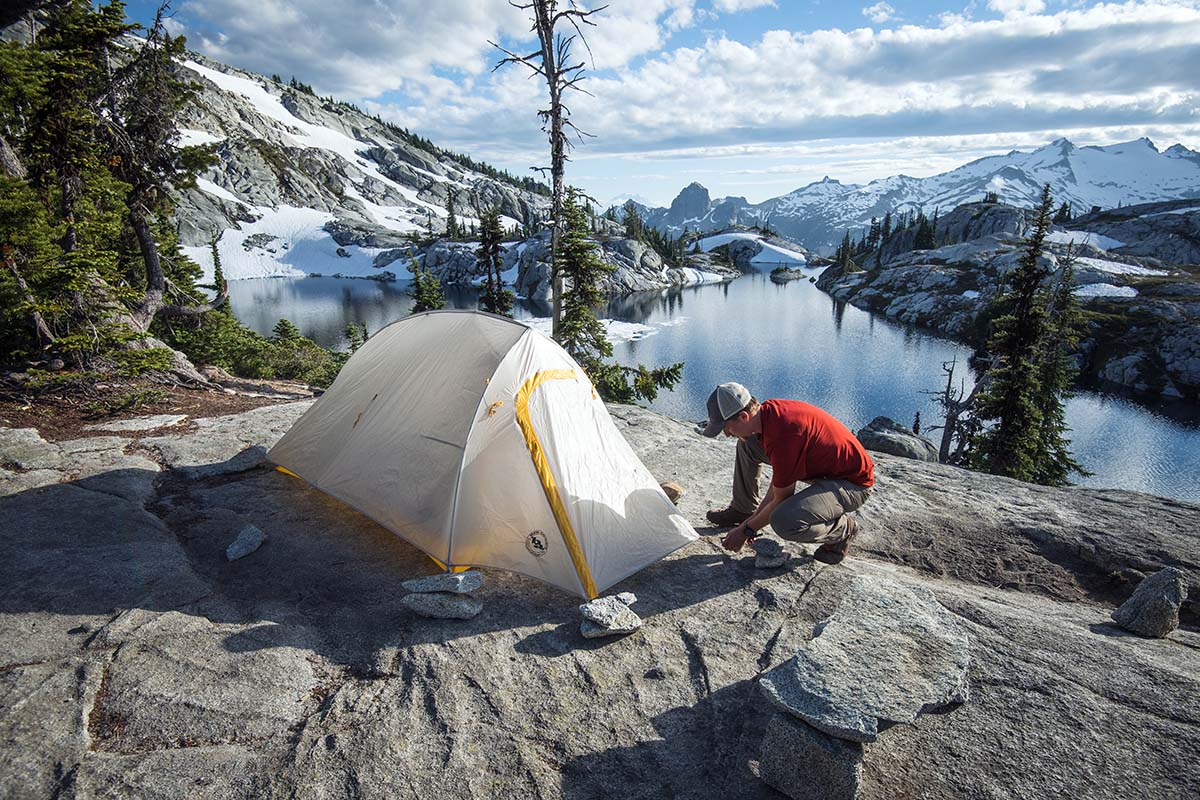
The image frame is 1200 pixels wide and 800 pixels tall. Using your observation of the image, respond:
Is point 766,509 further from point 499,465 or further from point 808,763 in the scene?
point 499,465

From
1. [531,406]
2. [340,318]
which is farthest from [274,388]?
[340,318]

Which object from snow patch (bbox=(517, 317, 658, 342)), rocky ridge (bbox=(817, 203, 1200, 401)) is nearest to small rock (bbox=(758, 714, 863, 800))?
rocky ridge (bbox=(817, 203, 1200, 401))

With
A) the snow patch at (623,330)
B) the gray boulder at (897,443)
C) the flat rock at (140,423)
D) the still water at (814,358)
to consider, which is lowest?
the still water at (814,358)

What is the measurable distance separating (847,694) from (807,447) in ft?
9.46

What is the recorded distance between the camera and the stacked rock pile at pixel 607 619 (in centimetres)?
497

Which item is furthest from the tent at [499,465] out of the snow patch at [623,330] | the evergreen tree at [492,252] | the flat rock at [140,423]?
the snow patch at [623,330]

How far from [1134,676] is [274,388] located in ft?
61.7

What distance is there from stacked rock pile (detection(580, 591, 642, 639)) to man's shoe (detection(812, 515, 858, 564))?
2.53 m

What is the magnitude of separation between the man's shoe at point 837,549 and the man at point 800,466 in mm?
11

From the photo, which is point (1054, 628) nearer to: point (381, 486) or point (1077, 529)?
point (1077, 529)

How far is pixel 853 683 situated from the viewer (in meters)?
3.56

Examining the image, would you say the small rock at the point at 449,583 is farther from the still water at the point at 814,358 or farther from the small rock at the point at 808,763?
the still water at the point at 814,358

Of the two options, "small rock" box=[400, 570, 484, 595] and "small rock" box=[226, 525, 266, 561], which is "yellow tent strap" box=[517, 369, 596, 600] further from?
"small rock" box=[226, 525, 266, 561]

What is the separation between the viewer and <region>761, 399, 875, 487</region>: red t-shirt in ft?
19.0
